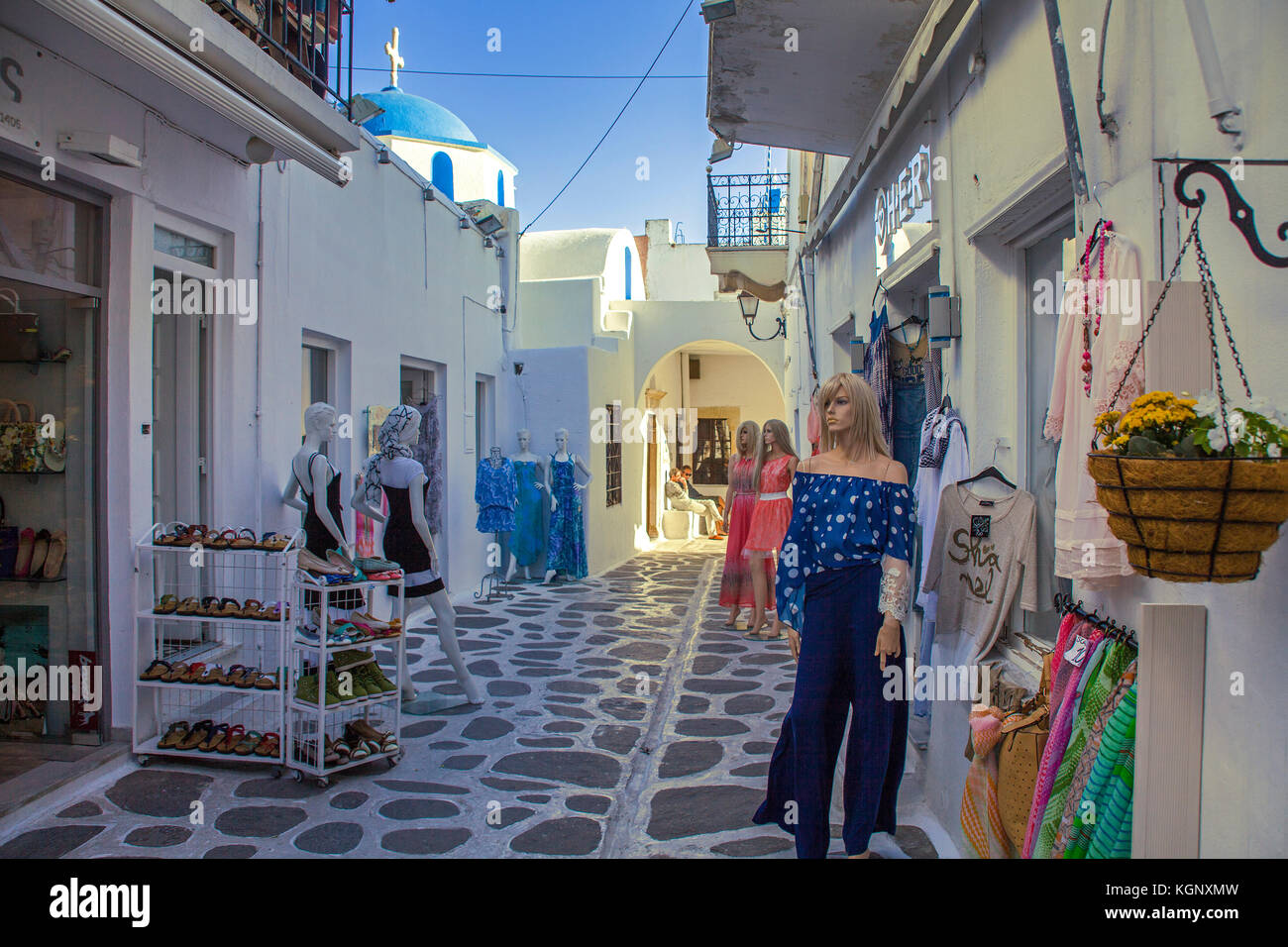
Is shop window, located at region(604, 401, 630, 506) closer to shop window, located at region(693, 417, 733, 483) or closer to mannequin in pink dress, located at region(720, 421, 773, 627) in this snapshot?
mannequin in pink dress, located at region(720, 421, 773, 627)

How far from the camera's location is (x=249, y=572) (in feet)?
18.0

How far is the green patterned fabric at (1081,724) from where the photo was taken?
246 cm

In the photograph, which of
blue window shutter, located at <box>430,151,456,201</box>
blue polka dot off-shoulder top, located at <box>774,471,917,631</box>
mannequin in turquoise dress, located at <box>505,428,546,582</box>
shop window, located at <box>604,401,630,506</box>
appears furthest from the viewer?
blue window shutter, located at <box>430,151,456,201</box>

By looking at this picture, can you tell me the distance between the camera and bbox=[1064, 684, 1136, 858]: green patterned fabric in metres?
2.25

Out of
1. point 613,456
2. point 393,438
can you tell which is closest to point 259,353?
point 393,438

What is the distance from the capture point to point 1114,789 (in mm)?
2289

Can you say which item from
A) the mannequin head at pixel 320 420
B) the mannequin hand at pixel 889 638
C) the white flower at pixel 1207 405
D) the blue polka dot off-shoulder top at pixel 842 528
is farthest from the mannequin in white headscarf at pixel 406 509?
the white flower at pixel 1207 405

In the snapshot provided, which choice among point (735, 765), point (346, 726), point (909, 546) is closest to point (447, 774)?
point (346, 726)

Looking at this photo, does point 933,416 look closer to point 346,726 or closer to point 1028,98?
point 1028,98

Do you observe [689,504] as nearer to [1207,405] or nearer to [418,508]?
[418,508]

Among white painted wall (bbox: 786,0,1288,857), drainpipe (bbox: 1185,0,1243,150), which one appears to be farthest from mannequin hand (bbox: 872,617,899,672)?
drainpipe (bbox: 1185,0,1243,150)

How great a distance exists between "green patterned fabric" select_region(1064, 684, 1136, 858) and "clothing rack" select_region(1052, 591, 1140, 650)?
0.17 m

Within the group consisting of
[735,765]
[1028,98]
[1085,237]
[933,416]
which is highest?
[1028,98]

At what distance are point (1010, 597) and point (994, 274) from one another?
147cm
